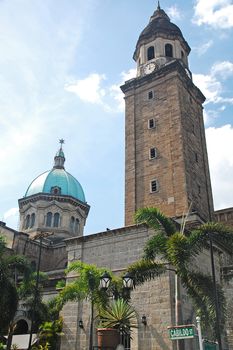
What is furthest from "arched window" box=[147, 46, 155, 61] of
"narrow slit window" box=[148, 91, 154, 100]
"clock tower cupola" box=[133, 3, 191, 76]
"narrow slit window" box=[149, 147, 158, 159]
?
"narrow slit window" box=[149, 147, 158, 159]

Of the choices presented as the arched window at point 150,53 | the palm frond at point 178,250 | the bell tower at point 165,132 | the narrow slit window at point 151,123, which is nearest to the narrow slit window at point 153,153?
the bell tower at point 165,132

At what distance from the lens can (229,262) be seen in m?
31.1

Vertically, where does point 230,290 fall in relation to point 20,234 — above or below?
below

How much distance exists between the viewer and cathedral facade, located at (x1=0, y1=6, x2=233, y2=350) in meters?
22.0

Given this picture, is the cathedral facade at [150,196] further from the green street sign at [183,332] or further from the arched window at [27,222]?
the green street sign at [183,332]

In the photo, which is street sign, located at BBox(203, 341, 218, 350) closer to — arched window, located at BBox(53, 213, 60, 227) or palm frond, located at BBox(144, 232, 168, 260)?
palm frond, located at BBox(144, 232, 168, 260)

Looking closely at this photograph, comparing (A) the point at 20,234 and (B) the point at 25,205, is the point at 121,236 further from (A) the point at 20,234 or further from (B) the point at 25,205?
(B) the point at 25,205

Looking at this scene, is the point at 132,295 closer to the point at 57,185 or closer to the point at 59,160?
the point at 57,185

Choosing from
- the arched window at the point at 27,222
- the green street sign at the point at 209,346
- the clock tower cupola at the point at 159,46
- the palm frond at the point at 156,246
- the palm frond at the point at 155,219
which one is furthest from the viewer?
the arched window at the point at 27,222

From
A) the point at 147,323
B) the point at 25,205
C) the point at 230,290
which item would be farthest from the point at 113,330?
the point at 25,205

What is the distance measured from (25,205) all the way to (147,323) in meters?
32.5

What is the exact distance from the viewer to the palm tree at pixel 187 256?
17158 mm

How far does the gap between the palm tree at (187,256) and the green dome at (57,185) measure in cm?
3301

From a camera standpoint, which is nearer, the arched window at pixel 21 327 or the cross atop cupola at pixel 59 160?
the arched window at pixel 21 327
